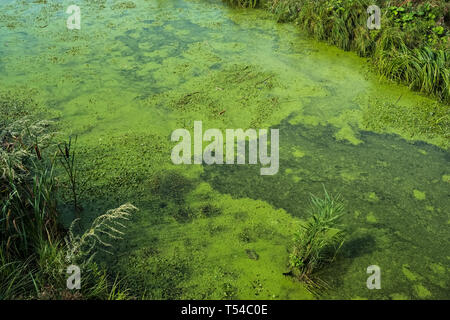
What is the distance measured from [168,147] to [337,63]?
2271 millimetres

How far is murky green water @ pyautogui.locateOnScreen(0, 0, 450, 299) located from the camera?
195 centimetres

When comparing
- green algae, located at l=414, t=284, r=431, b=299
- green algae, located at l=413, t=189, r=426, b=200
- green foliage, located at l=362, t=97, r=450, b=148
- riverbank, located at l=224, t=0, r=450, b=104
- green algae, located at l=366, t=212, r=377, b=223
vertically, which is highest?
riverbank, located at l=224, t=0, r=450, b=104

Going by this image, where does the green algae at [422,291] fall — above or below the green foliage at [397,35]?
below

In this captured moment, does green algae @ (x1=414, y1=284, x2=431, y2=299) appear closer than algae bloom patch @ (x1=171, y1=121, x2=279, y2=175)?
Yes

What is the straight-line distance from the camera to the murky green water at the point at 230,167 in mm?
1950

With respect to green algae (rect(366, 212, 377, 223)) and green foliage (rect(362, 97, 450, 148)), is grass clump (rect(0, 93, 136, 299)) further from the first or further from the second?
green foliage (rect(362, 97, 450, 148))

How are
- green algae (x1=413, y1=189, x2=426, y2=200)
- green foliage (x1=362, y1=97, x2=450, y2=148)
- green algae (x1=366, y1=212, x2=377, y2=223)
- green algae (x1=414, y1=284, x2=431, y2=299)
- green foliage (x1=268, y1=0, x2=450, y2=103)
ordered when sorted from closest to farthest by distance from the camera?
green algae (x1=414, y1=284, x2=431, y2=299), green algae (x1=366, y1=212, x2=377, y2=223), green algae (x1=413, y1=189, x2=426, y2=200), green foliage (x1=362, y1=97, x2=450, y2=148), green foliage (x1=268, y1=0, x2=450, y2=103)

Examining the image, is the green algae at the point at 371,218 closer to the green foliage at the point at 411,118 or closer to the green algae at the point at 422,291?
the green algae at the point at 422,291

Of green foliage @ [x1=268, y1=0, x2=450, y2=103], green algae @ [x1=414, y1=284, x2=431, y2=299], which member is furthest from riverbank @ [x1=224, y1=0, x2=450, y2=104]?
green algae @ [x1=414, y1=284, x2=431, y2=299]

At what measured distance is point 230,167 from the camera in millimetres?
2619

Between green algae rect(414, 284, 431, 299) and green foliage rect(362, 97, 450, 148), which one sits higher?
green foliage rect(362, 97, 450, 148)

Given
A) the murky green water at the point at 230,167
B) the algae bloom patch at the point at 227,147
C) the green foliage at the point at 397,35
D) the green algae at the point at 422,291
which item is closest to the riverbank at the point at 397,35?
the green foliage at the point at 397,35

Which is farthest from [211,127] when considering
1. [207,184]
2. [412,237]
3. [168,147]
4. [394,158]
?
[412,237]
